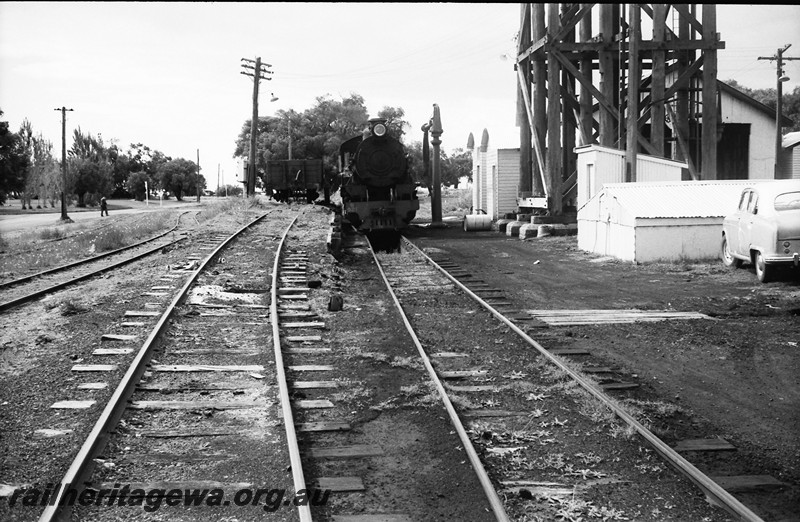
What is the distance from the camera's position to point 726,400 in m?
7.23

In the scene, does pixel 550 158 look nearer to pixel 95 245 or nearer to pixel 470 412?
pixel 95 245

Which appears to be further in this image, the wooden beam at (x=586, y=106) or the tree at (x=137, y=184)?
the tree at (x=137, y=184)

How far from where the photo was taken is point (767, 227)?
43.8 ft

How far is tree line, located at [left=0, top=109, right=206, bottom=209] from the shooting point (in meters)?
47.9

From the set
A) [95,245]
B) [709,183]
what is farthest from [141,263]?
[709,183]

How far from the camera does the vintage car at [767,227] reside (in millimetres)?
13070

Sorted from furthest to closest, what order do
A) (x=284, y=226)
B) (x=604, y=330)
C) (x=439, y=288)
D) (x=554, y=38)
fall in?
(x=284, y=226) < (x=554, y=38) < (x=439, y=288) < (x=604, y=330)

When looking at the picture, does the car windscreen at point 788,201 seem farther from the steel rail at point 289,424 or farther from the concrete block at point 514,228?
the concrete block at point 514,228

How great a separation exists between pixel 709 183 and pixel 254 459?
49.2 feet

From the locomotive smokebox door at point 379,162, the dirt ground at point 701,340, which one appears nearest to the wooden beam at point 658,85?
the dirt ground at point 701,340

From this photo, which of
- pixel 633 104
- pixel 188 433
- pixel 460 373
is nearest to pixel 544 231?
pixel 633 104

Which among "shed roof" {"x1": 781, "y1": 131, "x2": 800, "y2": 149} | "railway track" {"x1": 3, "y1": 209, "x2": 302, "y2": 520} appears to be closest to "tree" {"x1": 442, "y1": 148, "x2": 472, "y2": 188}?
"shed roof" {"x1": 781, "y1": 131, "x2": 800, "y2": 149}

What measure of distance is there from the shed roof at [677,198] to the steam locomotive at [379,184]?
607 cm

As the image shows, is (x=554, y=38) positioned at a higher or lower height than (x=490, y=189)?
higher
